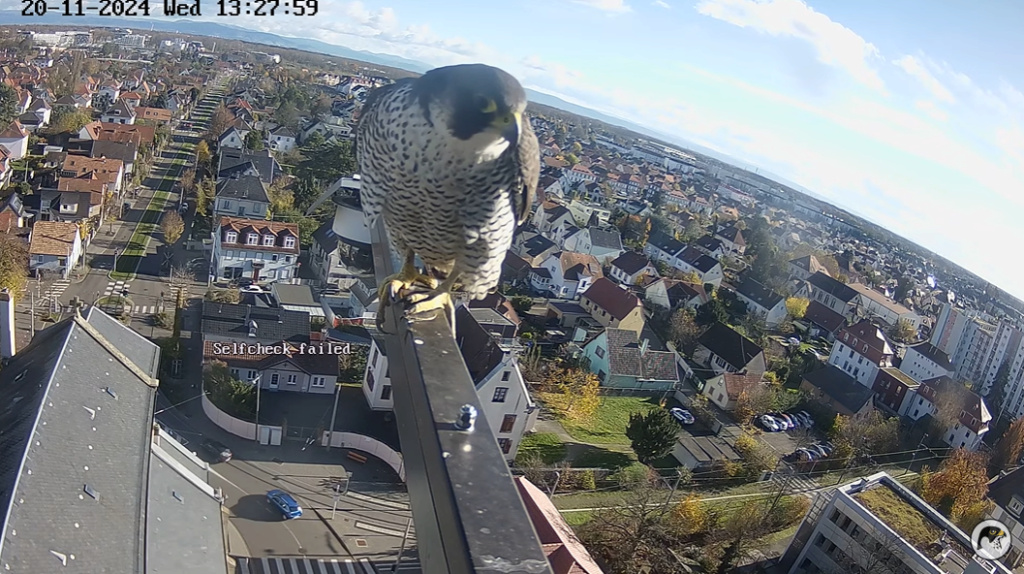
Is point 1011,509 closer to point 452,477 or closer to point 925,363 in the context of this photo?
point 925,363

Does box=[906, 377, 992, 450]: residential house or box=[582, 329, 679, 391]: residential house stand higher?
box=[906, 377, 992, 450]: residential house

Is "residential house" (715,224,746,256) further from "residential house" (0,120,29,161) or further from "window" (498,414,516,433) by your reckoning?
"residential house" (0,120,29,161)

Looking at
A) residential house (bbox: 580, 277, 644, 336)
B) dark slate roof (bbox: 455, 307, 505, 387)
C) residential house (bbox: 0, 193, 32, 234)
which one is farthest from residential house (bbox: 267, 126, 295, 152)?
dark slate roof (bbox: 455, 307, 505, 387)

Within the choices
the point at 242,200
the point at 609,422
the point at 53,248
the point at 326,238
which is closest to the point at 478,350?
the point at 609,422

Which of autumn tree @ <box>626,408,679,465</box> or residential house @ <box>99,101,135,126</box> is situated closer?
autumn tree @ <box>626,408,679,465</box>

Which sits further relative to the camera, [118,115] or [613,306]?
[118,115]
